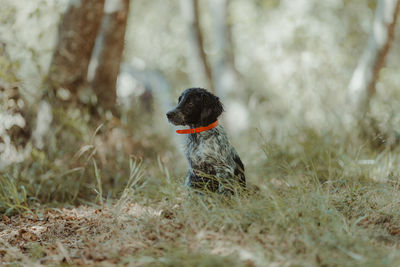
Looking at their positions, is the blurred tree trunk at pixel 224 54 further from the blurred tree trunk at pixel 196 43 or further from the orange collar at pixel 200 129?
the orange collar at pixel 200 129

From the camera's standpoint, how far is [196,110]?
3.44 m

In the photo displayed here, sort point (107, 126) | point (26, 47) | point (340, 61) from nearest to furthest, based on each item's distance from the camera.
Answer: point (26, 47)
point (107, 126)
point (340, 61)

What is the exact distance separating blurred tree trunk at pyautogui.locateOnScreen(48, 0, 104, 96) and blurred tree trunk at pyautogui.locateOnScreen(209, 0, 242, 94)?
4.62 m

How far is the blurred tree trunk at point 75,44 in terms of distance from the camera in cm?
529

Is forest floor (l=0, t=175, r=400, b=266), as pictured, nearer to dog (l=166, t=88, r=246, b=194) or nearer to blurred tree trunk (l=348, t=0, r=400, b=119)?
dog (l=166, t=88, r=246, b=194)

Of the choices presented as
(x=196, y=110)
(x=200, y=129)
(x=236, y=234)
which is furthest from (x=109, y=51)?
(x=236, y=234)

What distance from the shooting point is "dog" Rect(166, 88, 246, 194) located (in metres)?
3.38

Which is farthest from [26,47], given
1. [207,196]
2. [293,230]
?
[293,230]

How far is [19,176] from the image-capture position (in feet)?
14.6

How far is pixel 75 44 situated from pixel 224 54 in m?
5.03

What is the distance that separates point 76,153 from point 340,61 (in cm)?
1045

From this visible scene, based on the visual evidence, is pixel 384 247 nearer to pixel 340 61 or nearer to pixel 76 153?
pixel 76 153

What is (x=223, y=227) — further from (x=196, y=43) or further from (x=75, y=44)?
(x=196, y=43)

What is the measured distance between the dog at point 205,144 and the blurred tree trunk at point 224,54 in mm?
6188
